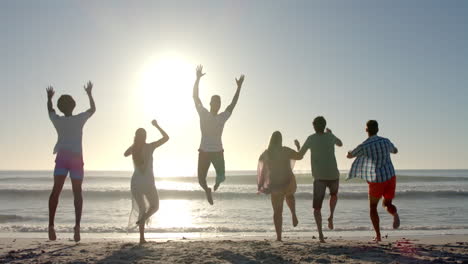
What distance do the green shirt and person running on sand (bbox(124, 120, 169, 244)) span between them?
2.75m

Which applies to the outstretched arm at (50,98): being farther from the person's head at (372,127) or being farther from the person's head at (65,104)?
the person's head at (372,127)

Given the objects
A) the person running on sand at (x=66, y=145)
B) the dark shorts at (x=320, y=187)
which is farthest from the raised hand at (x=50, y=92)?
the dark shorts at (x=320, y=187)

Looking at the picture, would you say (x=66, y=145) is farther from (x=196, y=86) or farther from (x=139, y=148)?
(x=196, y=86)

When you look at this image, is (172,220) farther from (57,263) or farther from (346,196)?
(346,196)

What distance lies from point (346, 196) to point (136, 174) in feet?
64.7

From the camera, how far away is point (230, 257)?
287 inches

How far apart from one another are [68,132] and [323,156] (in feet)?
14.9

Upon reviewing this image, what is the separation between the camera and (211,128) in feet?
27.5

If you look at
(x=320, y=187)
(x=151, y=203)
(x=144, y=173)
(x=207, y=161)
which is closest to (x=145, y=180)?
(x=144, y=173)

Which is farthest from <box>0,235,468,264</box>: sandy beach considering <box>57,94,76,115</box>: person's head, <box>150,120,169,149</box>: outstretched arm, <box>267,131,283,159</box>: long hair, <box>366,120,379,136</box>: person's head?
<box>57,94,76,115</box>: person's head

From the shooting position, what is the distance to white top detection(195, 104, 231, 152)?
8375mm

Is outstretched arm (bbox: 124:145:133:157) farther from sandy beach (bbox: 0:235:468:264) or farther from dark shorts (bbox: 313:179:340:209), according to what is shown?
dark shorts (bbox: 313:179:340:209)

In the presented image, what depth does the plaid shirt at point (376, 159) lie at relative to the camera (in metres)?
8.14

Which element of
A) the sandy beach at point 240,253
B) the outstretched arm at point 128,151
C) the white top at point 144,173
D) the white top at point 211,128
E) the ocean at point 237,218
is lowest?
the ocean at point 237,218
